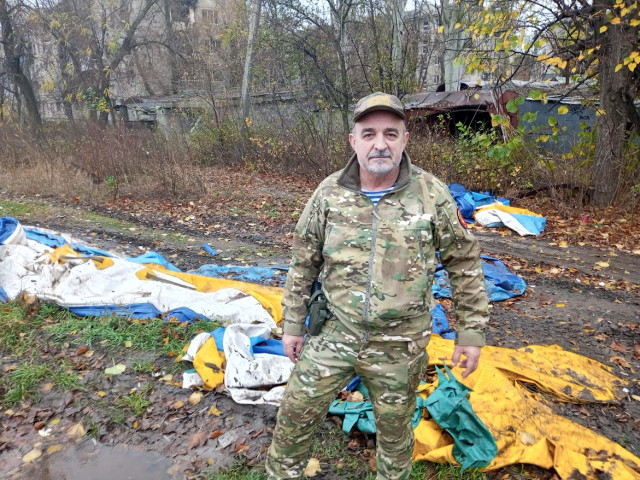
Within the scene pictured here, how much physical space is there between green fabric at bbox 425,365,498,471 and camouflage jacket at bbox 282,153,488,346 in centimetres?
89

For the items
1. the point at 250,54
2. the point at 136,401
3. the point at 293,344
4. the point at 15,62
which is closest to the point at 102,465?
the point at 136,401

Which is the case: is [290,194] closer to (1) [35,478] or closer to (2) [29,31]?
(1) [35,478]

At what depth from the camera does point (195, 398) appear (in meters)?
3.44

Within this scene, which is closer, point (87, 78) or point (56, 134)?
point (56, 134)

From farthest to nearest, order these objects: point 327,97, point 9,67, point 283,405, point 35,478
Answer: point 9,67 → point 327,97 → point 35,478 → point 283,405

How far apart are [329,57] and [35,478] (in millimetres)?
12864

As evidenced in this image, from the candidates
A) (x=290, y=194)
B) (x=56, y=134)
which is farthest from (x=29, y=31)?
(x=290, y=194)

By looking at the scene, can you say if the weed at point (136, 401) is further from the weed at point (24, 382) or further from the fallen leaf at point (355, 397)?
the fallen leaf at point (355, 397)

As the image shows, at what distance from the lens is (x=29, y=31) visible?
19.8 metres

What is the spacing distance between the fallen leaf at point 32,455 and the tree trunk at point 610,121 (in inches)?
366

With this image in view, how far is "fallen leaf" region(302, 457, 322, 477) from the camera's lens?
2.81 m

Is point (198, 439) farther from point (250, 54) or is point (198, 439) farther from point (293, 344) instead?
point (250, 54)

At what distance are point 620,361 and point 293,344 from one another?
321 cm

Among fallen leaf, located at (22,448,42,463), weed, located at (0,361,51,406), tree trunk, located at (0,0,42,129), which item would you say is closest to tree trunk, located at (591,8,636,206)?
weed, located at (0,361,51,406)
